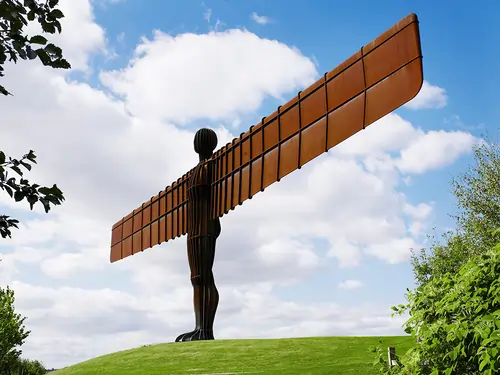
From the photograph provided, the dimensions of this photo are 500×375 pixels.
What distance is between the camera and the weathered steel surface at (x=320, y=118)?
11141 millimetres

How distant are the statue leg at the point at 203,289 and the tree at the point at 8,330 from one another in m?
18.3

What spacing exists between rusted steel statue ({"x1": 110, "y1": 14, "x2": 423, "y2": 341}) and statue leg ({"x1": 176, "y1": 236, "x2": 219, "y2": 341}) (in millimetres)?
29

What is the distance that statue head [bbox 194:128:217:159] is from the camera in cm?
1795

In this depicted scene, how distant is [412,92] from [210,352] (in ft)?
30.4

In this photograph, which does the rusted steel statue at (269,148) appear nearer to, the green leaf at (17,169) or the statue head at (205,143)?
the statue head at (205,143)

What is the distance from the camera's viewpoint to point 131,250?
21.5m

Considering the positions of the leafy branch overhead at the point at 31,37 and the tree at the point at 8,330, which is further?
the tree at the point at 8,330

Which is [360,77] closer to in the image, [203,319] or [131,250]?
[203,319]

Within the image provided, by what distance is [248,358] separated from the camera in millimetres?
16219

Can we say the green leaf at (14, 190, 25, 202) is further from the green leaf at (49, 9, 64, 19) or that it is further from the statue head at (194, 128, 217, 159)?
the statue head at (194, 128, 217, 159)

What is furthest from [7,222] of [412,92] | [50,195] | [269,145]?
[269,145]

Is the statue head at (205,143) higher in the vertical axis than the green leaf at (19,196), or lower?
higher

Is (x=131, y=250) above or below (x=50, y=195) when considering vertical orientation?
above

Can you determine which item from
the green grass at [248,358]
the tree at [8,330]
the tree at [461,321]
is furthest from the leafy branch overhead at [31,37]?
the tree at [8,330]
